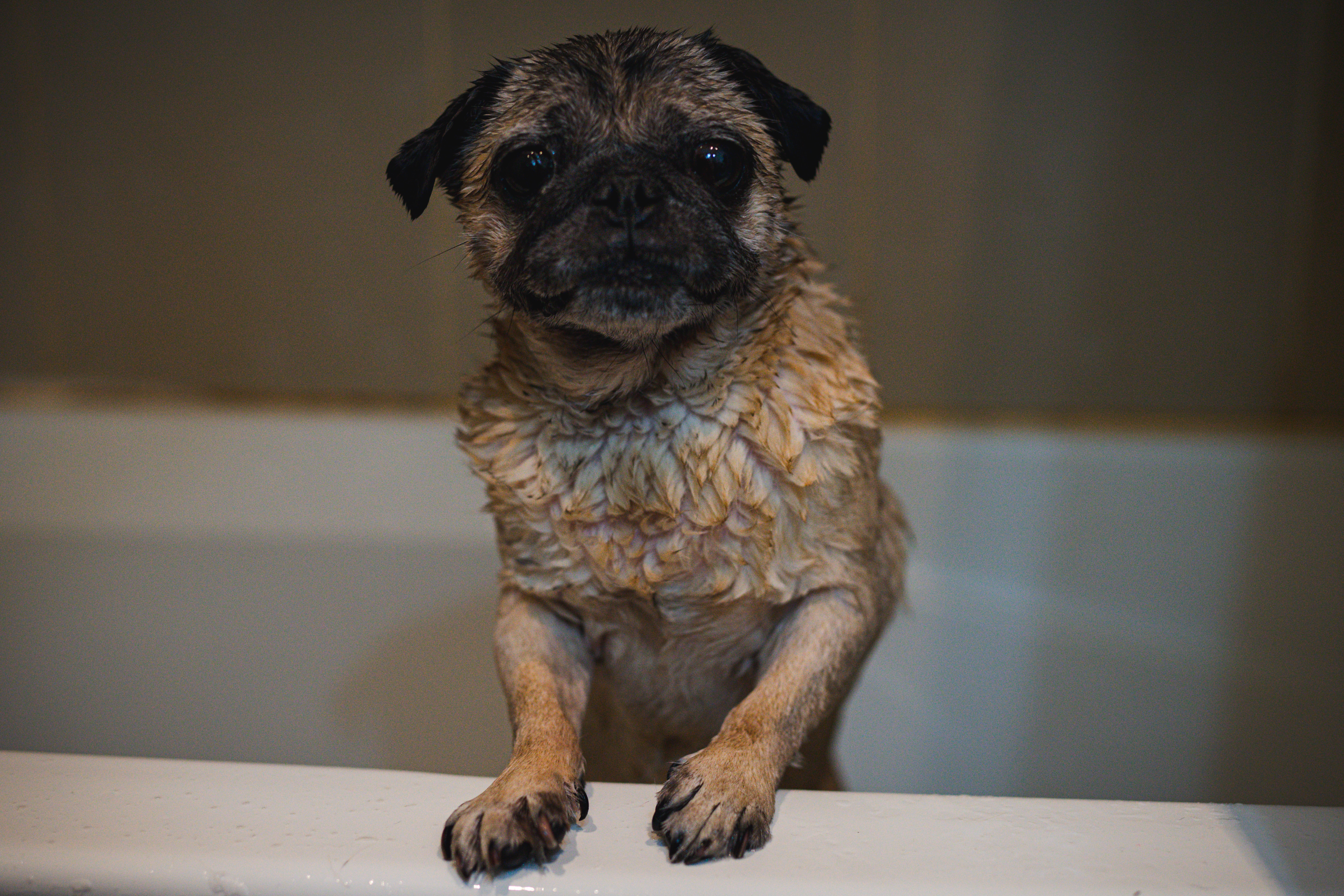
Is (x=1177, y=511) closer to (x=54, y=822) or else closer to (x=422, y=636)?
(x=422, y=636)

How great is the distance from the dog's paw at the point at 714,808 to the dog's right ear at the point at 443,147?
0.61m

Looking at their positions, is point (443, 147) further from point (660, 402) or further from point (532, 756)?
point (532, 756)

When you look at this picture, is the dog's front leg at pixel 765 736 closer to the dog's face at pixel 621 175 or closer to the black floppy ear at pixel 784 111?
the dog's face at pixel 621 175

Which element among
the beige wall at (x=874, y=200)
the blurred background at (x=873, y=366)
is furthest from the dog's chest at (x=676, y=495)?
the beige wall at (x=874, y=200)

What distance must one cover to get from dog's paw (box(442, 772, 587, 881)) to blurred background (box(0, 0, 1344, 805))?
89cm

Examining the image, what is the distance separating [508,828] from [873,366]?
1.91 metres

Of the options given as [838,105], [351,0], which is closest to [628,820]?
[838,105]

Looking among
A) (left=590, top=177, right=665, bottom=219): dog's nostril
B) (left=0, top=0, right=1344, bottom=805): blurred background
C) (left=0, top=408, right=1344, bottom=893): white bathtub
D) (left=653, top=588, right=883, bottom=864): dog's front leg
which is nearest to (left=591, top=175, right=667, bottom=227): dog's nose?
(left=590, top=177, right=665, bottom=219): dog's nostril

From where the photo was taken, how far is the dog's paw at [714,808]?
0.73 metres

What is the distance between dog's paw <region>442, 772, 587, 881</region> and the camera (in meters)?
0.71

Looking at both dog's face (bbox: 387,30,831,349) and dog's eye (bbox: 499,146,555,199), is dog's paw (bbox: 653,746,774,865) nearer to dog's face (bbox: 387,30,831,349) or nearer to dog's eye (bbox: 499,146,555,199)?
dog's face (bbox: 387,30,831,349)

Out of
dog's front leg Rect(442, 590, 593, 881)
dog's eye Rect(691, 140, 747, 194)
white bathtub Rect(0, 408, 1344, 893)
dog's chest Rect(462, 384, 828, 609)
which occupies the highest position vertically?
dog's eye Rect(691, 140, 747, 194)

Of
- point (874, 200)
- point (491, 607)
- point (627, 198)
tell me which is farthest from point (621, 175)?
point (874, 200)

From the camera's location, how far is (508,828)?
2.38ft
